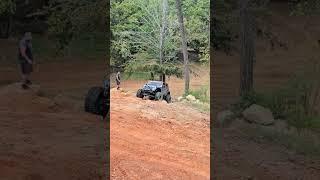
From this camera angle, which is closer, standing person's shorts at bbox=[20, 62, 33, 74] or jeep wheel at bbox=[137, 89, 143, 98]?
standing person's shorts at bbox=[20, 62, 33, 74]

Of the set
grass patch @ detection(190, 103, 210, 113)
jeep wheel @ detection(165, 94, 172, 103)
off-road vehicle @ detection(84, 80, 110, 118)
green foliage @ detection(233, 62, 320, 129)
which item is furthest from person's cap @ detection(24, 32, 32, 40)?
green foliage @ detection(233, 62, 320, 129)

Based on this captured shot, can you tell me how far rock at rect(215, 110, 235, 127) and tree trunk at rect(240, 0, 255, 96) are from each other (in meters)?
0.47

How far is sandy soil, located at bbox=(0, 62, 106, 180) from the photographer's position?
597 centimetres

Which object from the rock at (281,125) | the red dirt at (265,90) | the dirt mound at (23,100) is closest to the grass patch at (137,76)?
the red dirt at (265,90)

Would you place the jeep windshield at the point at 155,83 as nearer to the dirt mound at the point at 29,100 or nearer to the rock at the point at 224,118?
the rock at the point at 224,118

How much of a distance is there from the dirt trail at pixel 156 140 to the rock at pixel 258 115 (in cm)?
56

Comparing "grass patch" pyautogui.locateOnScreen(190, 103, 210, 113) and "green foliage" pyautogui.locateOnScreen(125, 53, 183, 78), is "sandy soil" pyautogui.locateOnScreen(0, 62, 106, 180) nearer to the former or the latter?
"green foliage" pyautogui.locateOnScreen(125, 53, 183, 78)

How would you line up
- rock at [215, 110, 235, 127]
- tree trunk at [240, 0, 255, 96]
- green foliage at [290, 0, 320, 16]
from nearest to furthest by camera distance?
1. rock at [215, 110, 235, 127]
2. tree trunk at [240, 0, 255, 96]
3. green foliage at [290, 0, 320, 16]

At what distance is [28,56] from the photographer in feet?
20.3

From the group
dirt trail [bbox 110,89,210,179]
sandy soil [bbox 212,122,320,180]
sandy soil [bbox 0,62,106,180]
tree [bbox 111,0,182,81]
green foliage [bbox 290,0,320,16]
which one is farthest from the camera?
green foliage [bbox 290,0,320,16]

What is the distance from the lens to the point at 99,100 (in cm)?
641

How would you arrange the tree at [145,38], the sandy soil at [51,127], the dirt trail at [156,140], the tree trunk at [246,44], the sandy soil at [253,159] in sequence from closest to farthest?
the sandy soil at [51,127] → the dirt trail at [156,140] → the sandy soil at [253,159] → the tree at [145,38] → the tree trunk at [246,44]

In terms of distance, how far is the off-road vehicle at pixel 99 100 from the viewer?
6.41m

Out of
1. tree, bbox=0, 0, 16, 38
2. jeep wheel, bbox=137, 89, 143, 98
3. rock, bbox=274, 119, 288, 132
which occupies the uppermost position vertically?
tree, bbox=0, 0, 16, 38
